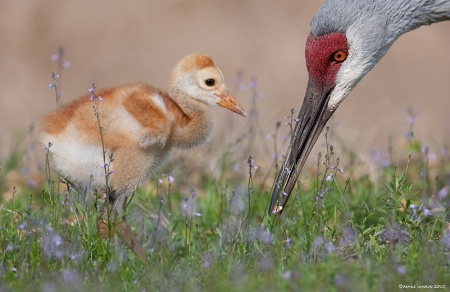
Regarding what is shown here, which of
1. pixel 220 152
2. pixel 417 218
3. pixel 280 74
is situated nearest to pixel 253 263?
pixel 417 218

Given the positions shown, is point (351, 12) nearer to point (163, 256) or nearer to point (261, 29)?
point (163, 256)

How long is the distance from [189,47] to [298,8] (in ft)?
5.34

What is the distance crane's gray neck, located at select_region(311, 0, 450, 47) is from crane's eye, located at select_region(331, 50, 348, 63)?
13cm

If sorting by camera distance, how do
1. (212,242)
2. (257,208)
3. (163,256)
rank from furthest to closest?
→ (257,208), (212,242), (163,256)

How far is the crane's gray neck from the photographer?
6039 mm

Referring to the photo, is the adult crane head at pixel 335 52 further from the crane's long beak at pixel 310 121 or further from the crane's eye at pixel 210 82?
the crane's eye at pixel 210 82

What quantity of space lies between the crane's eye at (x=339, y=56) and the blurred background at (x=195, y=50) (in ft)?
14.2

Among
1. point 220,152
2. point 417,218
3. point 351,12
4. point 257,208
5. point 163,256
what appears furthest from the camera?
point 220,152

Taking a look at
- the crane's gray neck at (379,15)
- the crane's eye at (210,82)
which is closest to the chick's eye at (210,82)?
the crane's eye at (210,82)

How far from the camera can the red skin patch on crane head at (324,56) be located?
19.8ft

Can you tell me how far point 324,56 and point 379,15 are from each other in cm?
45

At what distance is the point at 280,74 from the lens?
37.8 ft

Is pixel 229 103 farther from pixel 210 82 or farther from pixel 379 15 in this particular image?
pixel 379 15

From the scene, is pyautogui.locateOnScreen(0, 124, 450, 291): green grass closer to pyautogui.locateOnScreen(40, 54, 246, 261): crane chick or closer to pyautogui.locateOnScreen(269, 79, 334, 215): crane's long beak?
pyautogui.locateOnScreen(40, 54, 246, 261): crane chick
